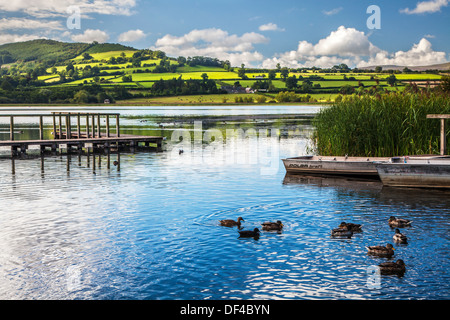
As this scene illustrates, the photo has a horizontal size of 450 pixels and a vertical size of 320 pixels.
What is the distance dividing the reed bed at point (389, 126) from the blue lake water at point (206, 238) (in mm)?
3437

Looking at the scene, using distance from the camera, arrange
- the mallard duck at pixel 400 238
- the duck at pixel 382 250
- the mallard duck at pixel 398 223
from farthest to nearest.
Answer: the mallard duck at pixel 398 223 < the mallard duck at pixel 400 238 < the duck at pixel 382 250

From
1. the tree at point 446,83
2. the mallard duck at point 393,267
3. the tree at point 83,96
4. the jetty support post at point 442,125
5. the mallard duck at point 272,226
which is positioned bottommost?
the mallard duck at point 393,267

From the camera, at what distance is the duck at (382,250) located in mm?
16250

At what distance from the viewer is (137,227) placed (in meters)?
20.6

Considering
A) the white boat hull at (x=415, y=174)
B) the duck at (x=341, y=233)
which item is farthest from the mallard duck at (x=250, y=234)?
the white boat hull at (x=415, y=174)

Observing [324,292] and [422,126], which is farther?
[422,126]

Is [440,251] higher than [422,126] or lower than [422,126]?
lower

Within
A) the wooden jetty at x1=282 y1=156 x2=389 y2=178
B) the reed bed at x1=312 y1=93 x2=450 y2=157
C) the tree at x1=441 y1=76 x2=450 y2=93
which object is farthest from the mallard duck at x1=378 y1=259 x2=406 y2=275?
the tree at x1=441 y1=76 x2=450 y2=93

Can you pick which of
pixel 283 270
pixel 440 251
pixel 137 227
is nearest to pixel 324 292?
pixel 283 270

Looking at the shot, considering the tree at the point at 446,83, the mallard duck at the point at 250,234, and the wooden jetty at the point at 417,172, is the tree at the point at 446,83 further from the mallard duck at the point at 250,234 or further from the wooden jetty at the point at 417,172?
the mallard duck at the point at 250,234

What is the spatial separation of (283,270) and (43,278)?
709 cm

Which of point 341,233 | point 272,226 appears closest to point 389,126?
point 341,233

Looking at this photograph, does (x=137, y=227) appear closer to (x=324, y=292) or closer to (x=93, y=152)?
(x=324, y=292)
